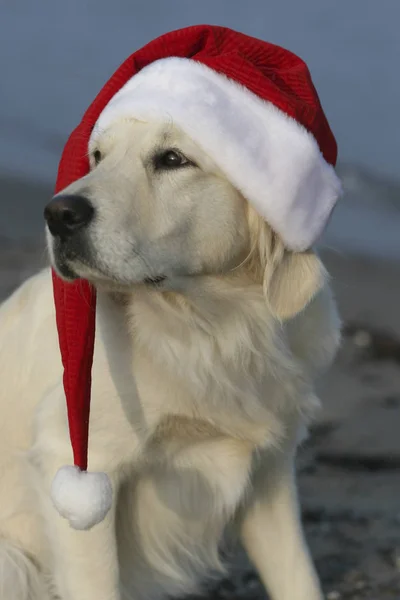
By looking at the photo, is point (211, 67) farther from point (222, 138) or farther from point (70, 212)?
point (70, 212)

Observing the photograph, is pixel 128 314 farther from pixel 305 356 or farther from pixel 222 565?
pixel 222 565

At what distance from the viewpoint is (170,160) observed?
2443mm

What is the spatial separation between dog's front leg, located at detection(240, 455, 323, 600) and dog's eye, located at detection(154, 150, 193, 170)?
1.01 metres

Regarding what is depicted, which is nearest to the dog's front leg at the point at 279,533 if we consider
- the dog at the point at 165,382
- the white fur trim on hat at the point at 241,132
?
the dog at the point at 165,382

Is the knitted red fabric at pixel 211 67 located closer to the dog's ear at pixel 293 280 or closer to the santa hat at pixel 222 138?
the santa hat at pixel 222 138

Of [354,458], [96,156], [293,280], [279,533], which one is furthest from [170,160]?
[354,458]

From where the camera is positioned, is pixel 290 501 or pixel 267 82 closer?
pixel 267 82

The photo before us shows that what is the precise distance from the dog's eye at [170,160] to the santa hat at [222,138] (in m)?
0.06

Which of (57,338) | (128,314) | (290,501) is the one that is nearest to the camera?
(128,314)

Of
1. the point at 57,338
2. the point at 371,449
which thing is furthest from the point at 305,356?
the point at 371,449

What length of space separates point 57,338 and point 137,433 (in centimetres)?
44

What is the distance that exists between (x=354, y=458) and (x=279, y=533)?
1469 millimetres

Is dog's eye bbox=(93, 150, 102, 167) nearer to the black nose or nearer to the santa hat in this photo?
the santa hat

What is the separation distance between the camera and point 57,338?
9.37 ft
